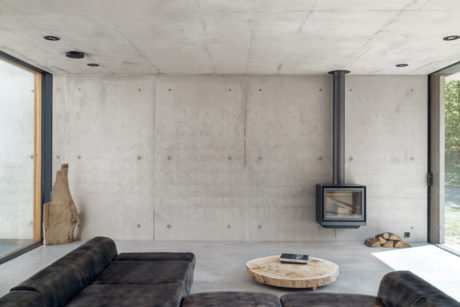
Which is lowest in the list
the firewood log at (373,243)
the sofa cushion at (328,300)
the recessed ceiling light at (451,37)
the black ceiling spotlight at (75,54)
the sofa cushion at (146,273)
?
the firewood log at (373,243)

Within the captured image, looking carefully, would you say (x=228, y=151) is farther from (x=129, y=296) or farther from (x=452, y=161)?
(x=129, y=296)

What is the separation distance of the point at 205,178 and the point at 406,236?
337cm

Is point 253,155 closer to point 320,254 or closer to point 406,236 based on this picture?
point 320,254

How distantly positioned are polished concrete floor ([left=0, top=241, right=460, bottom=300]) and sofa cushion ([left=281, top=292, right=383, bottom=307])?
1.21m

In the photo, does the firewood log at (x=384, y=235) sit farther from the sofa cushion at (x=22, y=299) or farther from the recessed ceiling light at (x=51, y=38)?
the recessed ceiling light at (x=51, y=38)

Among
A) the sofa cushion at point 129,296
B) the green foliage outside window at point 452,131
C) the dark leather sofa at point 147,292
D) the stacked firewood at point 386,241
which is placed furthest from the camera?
the stacked firewood at point 386,241

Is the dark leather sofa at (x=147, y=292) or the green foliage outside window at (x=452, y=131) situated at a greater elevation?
the green foliage outside window at (x=452, y=131)

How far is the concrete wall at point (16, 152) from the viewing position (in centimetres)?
509

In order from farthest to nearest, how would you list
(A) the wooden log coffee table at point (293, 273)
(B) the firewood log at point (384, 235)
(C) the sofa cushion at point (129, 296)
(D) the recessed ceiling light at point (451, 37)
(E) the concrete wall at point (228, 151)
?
(E) the concrete wall at point (228, 151), (B) the firewood log at point (384, 235), (D) the recessed ceiling light at point (451, 37), (A) the wooden log coffee table at point (293, 273), (C) the sofa cushion at point (129, 296)

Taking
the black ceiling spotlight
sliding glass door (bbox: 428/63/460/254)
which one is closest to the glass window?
the black ceiling spotlight

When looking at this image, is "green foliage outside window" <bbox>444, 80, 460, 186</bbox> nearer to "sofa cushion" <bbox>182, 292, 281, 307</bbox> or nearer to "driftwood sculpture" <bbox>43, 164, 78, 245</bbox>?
"sofa cushion" <bbox>182, 292, 281, 307</bbox>

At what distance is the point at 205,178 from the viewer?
21.1 feet

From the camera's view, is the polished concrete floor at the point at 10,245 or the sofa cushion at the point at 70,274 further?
the polished concrete floor at the point at 10,245

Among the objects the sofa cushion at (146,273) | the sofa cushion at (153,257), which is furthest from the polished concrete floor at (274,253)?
the sofa cushion at (146,273)
